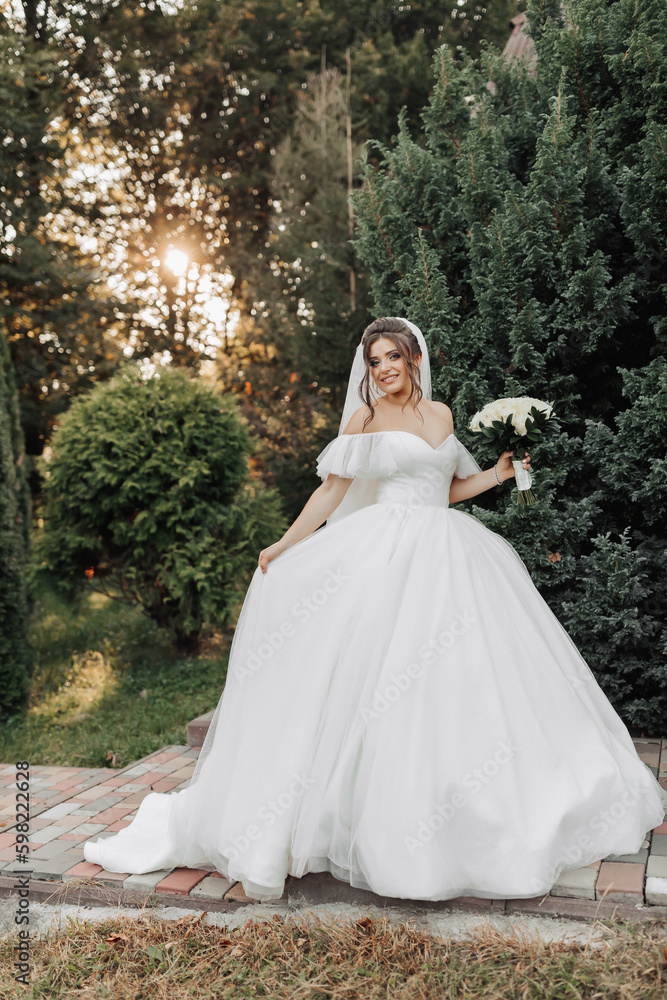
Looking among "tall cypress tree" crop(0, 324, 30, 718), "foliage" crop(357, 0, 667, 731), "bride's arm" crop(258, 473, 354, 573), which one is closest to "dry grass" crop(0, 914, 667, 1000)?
"bride's arm" crop(258, 473, 354, 573)

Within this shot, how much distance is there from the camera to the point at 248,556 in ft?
23.8

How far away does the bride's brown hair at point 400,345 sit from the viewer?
3473 mm

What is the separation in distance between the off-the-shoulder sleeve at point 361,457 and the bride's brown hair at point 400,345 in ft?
0.46

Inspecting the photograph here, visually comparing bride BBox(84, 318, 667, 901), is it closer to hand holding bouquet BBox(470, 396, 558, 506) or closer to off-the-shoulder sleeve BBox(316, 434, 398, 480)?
off-the-shoulder sleeve BBox(316, 434, 398, 480)

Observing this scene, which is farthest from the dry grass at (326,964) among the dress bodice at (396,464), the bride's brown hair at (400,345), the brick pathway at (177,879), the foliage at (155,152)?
the foliage at (155,152)

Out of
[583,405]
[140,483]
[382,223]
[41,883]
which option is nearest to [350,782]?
[41,883]

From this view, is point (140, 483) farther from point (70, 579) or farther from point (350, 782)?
point (350, 782)

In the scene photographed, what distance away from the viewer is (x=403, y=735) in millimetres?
2775

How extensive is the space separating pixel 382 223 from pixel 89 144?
12.0m

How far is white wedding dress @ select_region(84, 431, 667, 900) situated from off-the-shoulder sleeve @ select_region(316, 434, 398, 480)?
0.01m

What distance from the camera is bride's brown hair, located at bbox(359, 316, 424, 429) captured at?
3473mm

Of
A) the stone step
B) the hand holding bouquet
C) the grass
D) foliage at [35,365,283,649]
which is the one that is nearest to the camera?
the hand holding bouquet

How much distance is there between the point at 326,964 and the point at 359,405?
86.9 inches

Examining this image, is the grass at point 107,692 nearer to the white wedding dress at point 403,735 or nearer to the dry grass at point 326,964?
the white wedding dress at point 403,735
